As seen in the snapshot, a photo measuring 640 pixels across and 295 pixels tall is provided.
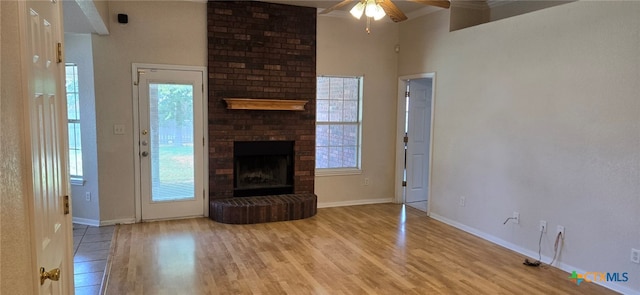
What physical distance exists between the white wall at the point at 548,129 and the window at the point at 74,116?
14.6ft

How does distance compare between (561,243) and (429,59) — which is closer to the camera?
(561,243)

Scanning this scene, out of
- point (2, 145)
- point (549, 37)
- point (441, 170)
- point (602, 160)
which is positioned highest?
point (549, 37)

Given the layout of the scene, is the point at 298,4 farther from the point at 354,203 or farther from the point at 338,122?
the point at 354,203

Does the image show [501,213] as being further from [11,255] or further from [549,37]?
[11,255]

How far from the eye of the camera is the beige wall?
959mm

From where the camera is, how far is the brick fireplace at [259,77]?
5066 millimetres

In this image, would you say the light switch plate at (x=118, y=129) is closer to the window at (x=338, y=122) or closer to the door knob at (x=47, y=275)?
the window at (x=338, y=122)

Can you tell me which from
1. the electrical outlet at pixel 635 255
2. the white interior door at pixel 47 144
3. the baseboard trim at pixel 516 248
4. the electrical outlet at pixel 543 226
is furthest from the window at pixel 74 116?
the electrical outlet at pixel 635 255

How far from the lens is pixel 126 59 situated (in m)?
4.70

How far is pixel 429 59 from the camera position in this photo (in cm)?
543

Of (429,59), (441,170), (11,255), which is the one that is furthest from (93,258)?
(429,59)

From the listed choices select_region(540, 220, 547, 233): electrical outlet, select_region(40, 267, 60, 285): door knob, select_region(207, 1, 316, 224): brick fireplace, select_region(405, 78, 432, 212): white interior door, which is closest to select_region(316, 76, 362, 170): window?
select_region(207, 1, 316, 224): brick fireplace

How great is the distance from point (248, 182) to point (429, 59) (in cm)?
295

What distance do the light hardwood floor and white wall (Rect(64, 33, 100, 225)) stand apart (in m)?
0.59
